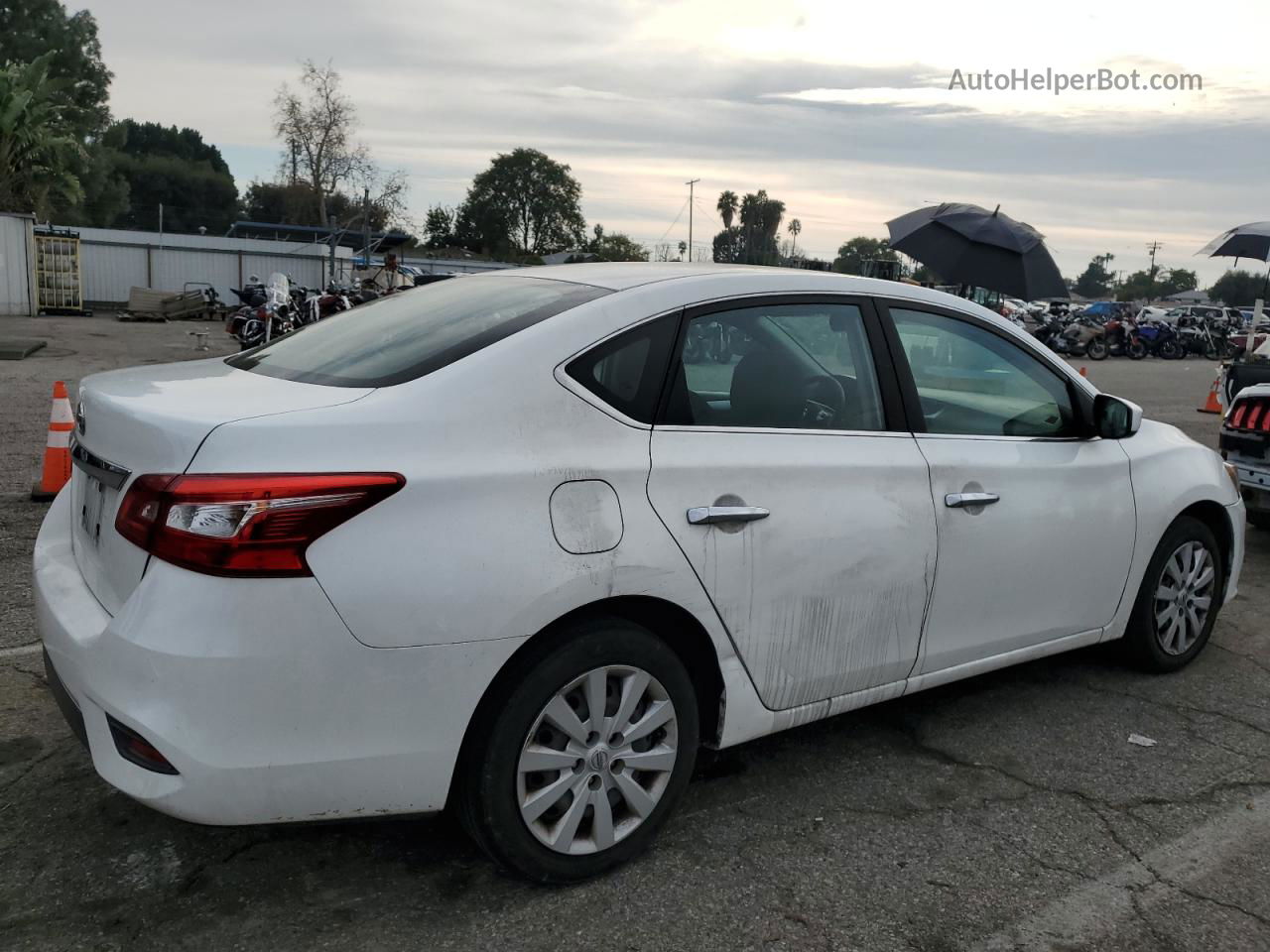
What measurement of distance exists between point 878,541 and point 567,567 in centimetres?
110

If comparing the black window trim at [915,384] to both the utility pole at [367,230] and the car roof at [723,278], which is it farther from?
the utility pole at [367,230]

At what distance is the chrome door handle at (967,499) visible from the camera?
132 inches

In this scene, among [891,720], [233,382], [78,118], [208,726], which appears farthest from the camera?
[78,118]

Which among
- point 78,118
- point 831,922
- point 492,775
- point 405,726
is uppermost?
point 78,118

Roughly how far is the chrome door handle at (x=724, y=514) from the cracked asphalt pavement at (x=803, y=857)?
3.16 feet

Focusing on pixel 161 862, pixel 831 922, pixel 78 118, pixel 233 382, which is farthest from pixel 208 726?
pixel 78 118

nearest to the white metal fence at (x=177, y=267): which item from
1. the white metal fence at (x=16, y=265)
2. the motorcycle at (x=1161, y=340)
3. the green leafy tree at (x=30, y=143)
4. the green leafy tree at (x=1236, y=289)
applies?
the green leafy tree at (x=30, y=143)

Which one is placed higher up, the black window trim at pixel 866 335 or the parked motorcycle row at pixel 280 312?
the black window trim at pixel 866 335

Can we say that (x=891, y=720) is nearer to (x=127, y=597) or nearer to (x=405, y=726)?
(x=405, y=726)

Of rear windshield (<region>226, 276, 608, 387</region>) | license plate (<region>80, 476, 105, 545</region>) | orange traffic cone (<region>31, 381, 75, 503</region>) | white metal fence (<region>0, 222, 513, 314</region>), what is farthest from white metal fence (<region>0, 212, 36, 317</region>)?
license plate (<region>80, 476, 105, 545</region>)

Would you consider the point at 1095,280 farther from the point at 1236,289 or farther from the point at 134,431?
the point at 134,431

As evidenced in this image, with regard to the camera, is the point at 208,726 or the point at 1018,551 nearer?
the point at 208,726

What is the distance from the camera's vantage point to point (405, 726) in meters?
2.40

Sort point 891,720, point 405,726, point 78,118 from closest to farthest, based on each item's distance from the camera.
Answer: point 405,726 → point 891,720 → point 78,118
